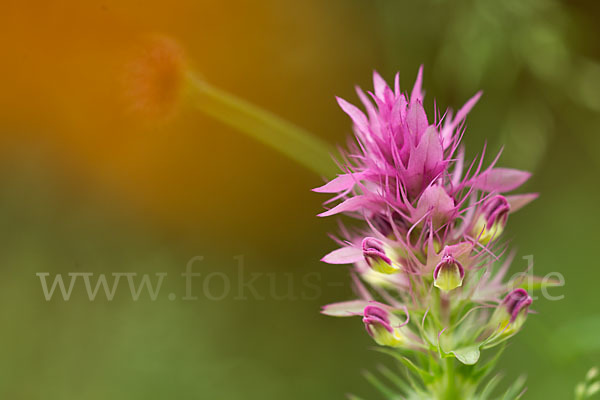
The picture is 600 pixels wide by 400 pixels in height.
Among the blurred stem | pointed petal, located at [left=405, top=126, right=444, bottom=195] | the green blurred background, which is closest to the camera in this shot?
pointed petal, located at [left=405, top=126, right=444, bottom=195]

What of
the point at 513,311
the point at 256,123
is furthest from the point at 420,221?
the point at 256,123

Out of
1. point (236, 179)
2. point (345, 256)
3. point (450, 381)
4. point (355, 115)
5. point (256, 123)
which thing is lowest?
point (450, 381)

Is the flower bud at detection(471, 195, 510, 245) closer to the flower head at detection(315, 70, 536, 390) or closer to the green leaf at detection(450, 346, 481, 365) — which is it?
the flower head at detection(315, 70, 536, 390)

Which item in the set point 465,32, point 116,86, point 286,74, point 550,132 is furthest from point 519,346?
point 116,86

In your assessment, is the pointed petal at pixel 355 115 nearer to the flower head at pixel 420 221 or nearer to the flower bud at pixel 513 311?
the flower head at pixel 420 221

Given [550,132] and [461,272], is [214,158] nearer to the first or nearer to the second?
[550,132]

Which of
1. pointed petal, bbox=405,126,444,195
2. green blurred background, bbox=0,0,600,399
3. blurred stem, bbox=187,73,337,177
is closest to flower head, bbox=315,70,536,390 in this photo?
pointed petal, bbox=405,126,444,195

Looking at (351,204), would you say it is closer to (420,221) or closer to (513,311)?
(420,221)
